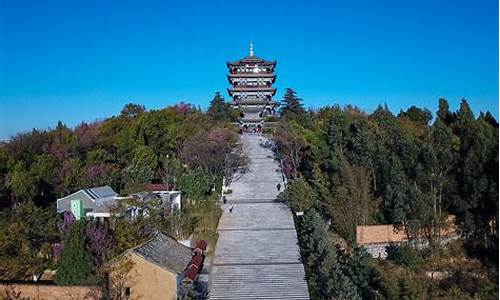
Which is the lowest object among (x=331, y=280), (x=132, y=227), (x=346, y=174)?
(x=331, y=280)

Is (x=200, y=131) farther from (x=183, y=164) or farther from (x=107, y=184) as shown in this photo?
(x=107, y=184)

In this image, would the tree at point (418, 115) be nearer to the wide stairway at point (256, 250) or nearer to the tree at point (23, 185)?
the wide stairway at point (256, 250)

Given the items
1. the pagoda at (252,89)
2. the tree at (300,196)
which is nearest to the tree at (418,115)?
the pagoda at (252,89)

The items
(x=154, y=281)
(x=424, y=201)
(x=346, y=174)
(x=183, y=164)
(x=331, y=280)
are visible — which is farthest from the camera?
(x=183, y=164)

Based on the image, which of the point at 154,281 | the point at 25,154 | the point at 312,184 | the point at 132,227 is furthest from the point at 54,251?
the point at 312,184

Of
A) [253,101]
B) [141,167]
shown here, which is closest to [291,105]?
[253,101]
